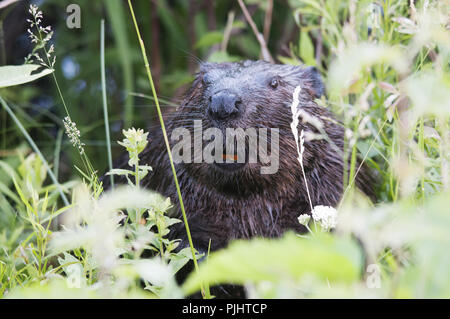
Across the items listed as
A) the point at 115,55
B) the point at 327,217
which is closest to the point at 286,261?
the point at 327,217

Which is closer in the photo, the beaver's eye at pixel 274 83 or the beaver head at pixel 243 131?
the beaver head at pixel 243 131

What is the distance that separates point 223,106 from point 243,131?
0.12m

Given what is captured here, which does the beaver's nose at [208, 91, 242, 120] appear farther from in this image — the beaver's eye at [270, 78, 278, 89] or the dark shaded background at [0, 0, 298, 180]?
the dark shaded background at [0, 0, 298, 180]

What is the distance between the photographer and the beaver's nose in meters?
1.99

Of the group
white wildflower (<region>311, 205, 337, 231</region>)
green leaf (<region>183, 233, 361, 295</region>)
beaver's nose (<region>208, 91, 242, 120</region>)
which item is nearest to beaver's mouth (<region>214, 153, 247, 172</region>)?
beaver's nose (<region>208, 91, 242, 120</region>)

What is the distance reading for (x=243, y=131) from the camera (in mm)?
2020

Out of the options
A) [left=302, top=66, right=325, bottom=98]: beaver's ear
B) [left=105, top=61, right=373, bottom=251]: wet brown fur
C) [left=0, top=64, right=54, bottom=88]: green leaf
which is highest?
[left=0, top=64, right=54, bottom=88]: green leaf

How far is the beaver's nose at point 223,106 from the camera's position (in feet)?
6.52

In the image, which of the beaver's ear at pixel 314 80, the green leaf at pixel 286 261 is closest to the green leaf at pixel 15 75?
the green leaf at pixel 286 261

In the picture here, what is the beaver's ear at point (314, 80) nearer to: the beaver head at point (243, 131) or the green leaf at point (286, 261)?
the beaver head at point (243, 131)

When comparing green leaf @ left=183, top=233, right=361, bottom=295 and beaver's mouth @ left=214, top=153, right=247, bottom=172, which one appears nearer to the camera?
green leaf @ left=183, top=233, right=361, bottom=295

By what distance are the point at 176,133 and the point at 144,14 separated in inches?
99.6
